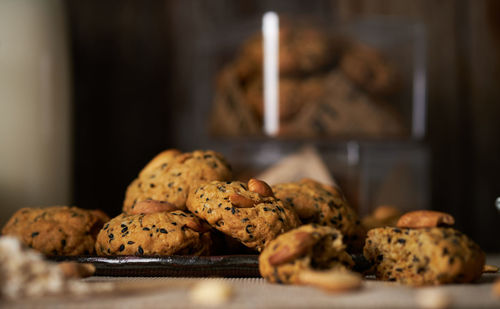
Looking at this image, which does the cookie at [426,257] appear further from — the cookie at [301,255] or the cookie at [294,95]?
the cookie at [294,95]

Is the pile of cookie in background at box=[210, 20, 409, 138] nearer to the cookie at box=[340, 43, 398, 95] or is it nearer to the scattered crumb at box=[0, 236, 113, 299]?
the cookie at box=[340, 43, 398, 95]

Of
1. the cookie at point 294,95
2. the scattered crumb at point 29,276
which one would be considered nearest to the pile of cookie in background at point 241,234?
the scattered crumb at point 29,276

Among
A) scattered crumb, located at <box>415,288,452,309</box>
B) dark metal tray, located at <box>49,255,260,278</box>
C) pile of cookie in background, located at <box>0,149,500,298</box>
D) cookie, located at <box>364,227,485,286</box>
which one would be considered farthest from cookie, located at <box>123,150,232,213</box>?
scattered crumb, located at <box>415,288,452,309</box>

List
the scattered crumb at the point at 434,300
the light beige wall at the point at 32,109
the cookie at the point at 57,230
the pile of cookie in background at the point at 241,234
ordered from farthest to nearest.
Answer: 1. the light beige wall at the point at 32,109
2. the cookie at the point at 57,230
3. the pile of cookie in background at the point at 241,234
4. the scattered crumb at the point at 434,300

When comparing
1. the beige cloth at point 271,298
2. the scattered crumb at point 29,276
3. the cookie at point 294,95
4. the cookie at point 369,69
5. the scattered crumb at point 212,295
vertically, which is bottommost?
the beige cloth at point 271,298

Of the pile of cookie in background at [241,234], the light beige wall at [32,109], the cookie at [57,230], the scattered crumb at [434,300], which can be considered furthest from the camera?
the light beige wall at [32,109]

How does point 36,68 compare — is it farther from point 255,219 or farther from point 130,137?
point 255,219

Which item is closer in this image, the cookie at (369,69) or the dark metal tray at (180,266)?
the dark metal tray at (180,266)

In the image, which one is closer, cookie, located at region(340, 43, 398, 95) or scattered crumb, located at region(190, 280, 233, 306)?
scattered crumb, located at region(190, 280, 233, 306)
